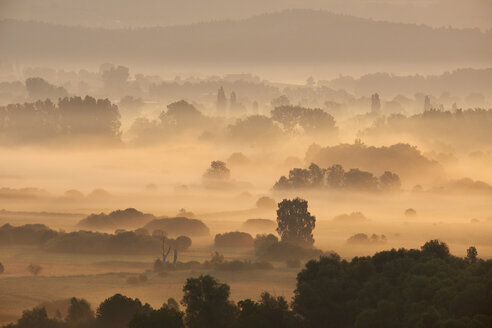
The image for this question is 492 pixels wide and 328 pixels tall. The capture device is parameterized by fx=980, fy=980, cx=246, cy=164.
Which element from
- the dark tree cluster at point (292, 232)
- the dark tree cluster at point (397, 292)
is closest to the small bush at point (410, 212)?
the dark tree cluster at point (292, 232)

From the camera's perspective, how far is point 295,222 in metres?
148

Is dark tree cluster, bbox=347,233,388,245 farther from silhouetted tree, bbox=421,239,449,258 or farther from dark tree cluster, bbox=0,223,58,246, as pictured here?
silhouetted tree, bbox=421,239,449,258

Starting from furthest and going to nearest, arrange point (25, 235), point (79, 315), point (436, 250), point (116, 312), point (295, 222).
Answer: point (25, 235) < point (295, 222) < point (436, 250) < point (79, 315) < point (116, 312)

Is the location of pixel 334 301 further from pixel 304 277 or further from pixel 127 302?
pixel 127 302

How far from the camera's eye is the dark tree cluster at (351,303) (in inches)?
2867

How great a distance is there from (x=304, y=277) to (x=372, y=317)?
537 inches

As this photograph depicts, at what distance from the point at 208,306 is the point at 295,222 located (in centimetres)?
7022

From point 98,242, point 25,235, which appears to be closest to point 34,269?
point 98,242

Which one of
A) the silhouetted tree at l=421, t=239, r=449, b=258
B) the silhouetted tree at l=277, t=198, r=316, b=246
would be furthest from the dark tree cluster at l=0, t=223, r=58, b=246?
the silhouetted tree at l=421, t=239, r=449, b=258

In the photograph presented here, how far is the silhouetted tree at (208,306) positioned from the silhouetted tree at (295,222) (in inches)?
2603

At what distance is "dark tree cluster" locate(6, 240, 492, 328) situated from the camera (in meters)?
72.8

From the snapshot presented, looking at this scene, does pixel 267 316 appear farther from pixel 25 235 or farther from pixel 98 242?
pixel 25 235

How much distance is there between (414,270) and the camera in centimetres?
8281

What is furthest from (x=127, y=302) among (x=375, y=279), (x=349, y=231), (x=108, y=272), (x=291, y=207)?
(x=349, y=231)
